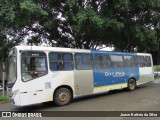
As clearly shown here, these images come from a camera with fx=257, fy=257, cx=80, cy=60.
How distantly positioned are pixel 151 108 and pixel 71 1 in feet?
29.1

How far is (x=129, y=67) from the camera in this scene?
15656 millimetres

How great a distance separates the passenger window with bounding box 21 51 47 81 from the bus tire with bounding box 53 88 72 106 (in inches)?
45.2

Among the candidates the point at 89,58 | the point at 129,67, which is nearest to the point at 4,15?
the point at 89,58

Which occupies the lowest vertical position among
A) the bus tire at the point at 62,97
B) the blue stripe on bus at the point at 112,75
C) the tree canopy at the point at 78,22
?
the bus tire at the point at 62,97

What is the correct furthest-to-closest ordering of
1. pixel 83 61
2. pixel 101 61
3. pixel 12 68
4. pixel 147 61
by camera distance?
pixel 147 61 < pixel 101 61 < pixel 83 61 < pixel 12 68

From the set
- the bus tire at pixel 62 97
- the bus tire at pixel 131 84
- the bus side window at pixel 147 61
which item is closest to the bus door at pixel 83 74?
the bus tire at pixel 62 97

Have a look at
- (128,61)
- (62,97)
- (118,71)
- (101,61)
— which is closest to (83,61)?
(101,61)

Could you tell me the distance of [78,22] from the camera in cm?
1569

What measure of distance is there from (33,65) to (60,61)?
154 centimetres

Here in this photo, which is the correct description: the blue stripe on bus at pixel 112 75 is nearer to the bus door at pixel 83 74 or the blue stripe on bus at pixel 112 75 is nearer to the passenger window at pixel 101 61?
the passenger window at pixel 101 61

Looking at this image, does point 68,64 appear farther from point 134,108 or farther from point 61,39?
point 61,39

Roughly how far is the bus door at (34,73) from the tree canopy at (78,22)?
5.23 meters

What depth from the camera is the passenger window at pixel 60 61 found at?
11.3 metres

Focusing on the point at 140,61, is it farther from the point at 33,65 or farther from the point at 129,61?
the point at 33,65
